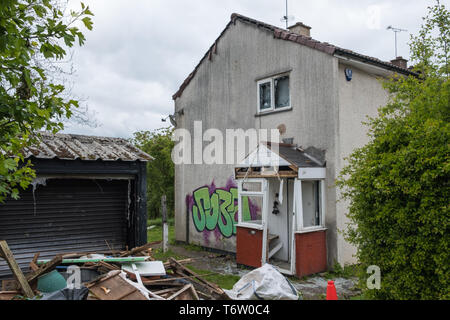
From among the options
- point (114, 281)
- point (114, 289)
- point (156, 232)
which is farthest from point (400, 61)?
point (156, 232)

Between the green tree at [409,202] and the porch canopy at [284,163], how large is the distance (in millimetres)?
3498

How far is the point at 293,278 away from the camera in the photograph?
30.0ft

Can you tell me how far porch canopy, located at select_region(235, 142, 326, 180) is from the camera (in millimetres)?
9406

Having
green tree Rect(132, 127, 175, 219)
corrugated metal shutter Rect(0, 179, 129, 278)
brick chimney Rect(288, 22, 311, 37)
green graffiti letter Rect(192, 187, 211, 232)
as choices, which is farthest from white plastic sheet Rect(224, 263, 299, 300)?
green tree Rect(132, 127, 175, 219)

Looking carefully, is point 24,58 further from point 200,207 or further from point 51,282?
point 200,207

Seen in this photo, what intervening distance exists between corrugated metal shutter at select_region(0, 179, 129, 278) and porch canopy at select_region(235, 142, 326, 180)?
3497mm

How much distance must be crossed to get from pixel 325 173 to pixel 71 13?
7.63m

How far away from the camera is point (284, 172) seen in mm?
9586

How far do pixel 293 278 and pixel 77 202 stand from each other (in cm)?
561

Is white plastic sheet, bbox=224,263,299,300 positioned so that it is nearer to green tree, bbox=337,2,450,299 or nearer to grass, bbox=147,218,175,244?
green tree, bbox=337,2,450,299

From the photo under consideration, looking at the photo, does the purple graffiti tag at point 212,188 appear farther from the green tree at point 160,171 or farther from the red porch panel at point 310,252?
the green tree at point 160,171

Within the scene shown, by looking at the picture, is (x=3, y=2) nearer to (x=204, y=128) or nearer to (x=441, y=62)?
(x=441, y=62)

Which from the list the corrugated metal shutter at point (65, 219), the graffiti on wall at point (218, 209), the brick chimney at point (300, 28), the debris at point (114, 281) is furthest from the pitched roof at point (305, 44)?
the debris at point (114, 281)
